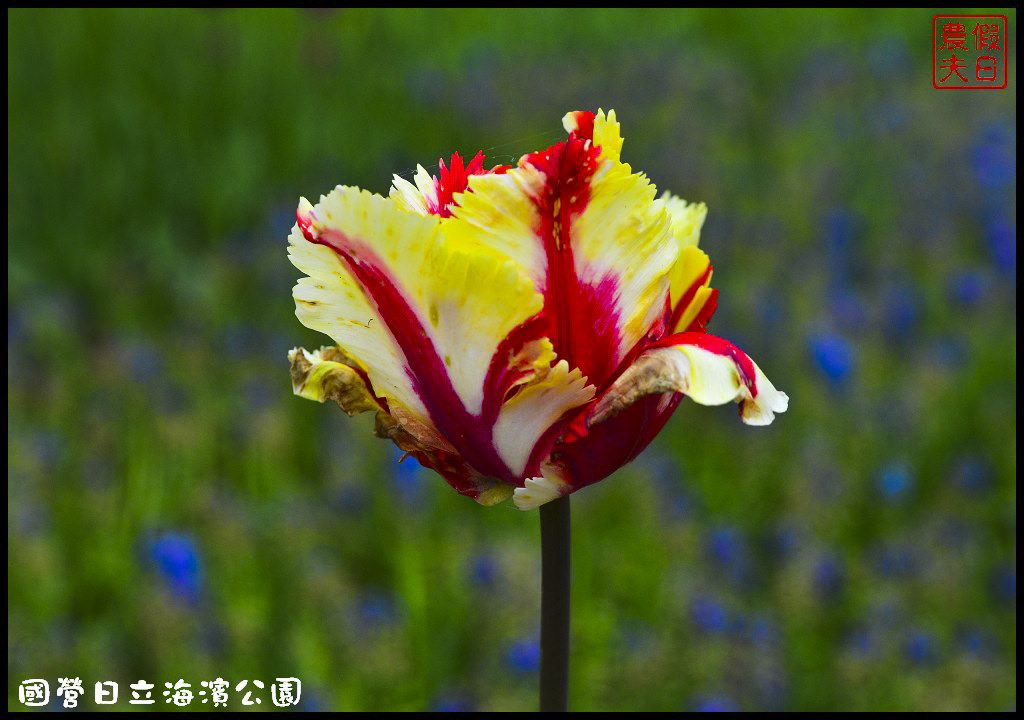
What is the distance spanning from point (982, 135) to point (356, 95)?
151 cm

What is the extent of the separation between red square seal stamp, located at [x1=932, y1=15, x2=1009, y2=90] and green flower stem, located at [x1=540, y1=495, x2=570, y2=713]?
2.72m

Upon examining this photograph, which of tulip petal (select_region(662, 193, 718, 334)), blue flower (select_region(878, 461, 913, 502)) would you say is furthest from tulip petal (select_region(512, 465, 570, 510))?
blue flower (select_region(878, 461, 913, 502))

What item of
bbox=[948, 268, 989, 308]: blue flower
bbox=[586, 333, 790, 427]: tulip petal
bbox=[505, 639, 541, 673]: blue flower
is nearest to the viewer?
bbox=[586, 333, 790, 427]: tulip petal

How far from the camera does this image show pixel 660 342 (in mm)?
560

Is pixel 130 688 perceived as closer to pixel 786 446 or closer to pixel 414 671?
pixel 414 671

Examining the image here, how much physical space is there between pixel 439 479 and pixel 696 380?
1256mm

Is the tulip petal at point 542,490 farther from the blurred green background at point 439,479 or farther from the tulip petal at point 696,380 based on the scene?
the blurred green background at point 439,479

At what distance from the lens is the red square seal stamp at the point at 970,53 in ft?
9.95

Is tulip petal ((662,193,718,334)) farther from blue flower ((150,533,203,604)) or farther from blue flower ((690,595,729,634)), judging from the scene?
blue flower ((150,533,203,604))

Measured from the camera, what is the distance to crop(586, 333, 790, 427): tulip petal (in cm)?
51

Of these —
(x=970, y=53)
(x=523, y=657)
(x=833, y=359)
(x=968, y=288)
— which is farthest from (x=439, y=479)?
(x=970, y=53)

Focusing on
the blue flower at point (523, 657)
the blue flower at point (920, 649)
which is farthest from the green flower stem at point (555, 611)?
the blue flower at point (920, 649)

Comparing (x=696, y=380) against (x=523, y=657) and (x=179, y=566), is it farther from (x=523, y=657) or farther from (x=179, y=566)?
(x=179, y=566)

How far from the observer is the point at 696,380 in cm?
52
